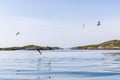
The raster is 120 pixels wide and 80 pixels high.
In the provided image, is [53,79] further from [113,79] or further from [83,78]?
[113,79]

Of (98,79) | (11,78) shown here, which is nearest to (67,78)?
(98,79)

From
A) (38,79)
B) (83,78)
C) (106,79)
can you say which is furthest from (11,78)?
(106,79)

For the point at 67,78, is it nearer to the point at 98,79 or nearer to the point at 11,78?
the point at 98,79

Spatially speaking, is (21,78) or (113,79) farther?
(21,78)

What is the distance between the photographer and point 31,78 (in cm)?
2780

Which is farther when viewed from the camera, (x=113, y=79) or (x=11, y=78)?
(x=11, y=78)

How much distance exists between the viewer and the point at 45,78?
27.5 meters

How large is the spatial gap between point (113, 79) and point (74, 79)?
320cm

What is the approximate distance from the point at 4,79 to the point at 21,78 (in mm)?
1461

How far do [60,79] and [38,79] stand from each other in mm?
1824

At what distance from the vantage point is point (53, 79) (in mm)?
26812

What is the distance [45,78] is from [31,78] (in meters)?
1.25

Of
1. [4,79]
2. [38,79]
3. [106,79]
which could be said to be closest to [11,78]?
[4,79]

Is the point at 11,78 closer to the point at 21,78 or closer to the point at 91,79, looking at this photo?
the point at 21,78
